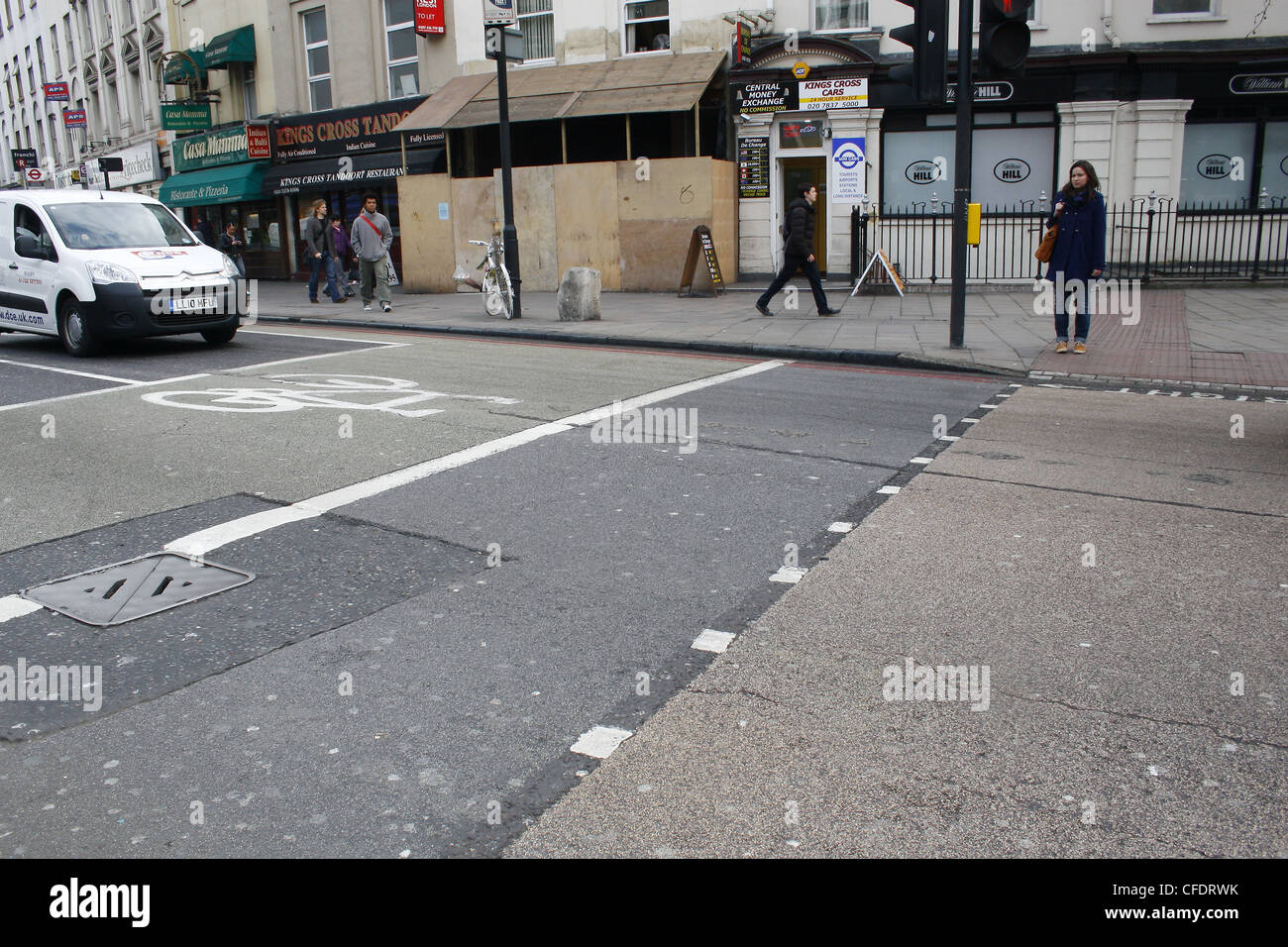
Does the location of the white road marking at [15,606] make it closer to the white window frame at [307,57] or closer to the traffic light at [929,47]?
the traffic light at [929,47]

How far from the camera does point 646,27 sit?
72.5 feet

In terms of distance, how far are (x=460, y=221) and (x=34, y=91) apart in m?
34.2

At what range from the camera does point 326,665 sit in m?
3.85

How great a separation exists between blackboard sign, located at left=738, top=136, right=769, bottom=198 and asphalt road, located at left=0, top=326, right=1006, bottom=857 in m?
12.3

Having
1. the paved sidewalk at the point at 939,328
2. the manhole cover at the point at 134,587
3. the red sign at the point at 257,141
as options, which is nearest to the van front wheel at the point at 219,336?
the paved sidewalk at the point at 939,328

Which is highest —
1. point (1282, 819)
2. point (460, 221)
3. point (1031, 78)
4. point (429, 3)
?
point (429, 3)

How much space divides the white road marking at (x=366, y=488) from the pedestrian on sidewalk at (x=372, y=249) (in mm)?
10306

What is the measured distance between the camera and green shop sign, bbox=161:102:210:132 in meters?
31.4

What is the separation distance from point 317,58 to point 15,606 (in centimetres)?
2673

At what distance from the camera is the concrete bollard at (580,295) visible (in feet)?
51.1

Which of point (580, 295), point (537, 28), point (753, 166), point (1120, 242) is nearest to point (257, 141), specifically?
point (537, 28)
